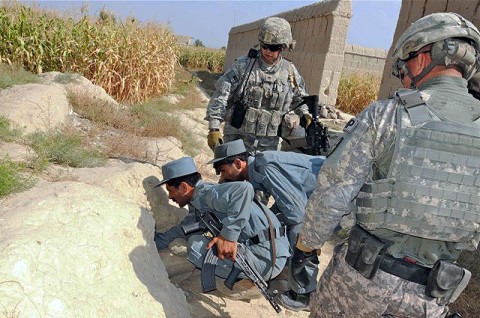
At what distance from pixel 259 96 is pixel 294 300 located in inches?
75.8

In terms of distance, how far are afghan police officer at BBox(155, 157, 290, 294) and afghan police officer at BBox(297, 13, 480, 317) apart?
0.82 metres

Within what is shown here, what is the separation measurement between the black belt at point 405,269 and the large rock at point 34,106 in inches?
133

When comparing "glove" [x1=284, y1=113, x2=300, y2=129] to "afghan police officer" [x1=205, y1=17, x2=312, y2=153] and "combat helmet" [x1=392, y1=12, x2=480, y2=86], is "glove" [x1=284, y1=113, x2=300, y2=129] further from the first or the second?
"combat helmet" [x1=392, y1=12, x2=480, y2=86]

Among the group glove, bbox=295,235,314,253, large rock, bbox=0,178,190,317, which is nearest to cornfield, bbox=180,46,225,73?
large rock, bbox=0,178,190,317

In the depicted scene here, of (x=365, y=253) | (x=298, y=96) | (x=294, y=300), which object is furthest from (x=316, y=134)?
(x=365, y=253)

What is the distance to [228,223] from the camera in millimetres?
2422

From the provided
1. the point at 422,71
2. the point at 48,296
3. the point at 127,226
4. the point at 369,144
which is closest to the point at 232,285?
the point at 127,226

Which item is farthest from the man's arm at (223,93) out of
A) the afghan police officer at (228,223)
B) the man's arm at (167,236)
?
the man's arm at (167,236)

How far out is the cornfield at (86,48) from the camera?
6.58 metres

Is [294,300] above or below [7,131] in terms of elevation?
below

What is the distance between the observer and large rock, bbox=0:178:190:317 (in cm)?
174

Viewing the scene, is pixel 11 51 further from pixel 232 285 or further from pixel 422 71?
pixel 422 71

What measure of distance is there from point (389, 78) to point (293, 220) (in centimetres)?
349

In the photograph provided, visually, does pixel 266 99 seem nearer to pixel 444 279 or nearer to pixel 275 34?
pixel 275 34
